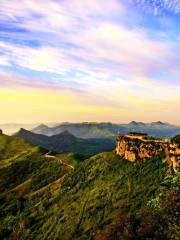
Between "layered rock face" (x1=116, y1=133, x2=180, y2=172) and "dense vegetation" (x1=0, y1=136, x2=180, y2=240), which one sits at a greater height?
"layered rock face" (x1=116, y1=133, x2=180, y2=172)

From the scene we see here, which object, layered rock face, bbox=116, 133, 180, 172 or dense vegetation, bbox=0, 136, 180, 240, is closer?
dense vegetation, bbox=0, 136, 180, 240

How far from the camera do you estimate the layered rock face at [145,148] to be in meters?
146

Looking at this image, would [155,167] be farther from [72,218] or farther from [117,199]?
Result: [72,218]

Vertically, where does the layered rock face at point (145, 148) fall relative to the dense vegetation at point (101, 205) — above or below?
above

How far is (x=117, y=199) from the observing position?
152 metres

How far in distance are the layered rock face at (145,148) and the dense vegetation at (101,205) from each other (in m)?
3.17

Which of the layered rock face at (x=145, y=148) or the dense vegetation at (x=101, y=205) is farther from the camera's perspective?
the layered rock face at (x=145, y=148)

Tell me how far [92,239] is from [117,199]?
22.4 meters

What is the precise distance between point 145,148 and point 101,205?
101ft

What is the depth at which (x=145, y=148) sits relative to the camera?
548 ft

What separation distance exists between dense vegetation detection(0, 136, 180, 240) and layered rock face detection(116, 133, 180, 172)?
3168 mm

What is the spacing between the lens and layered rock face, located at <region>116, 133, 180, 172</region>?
146 metres

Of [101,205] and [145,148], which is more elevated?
[145,148]

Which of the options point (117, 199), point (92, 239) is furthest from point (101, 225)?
point (117, 199)
